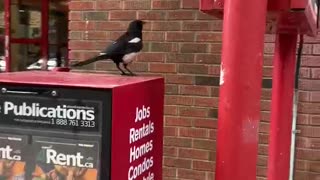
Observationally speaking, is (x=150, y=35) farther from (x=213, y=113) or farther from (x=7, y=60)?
(x=7, y=60)

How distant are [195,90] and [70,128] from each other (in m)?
2.94

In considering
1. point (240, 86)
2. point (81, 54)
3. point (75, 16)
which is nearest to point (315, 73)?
point (81, 54)

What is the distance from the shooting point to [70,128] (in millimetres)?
1835

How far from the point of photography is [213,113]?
463 cm

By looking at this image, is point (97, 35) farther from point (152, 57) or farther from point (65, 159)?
point (65, 159)

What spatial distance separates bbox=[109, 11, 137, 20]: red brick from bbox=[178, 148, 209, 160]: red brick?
4.28ft

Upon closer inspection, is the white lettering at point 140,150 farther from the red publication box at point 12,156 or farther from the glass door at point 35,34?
the glass door at point 35,34

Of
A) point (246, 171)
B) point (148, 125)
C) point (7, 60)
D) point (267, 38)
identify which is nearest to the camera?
point (246, 171)

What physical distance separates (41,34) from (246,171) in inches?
A: 224

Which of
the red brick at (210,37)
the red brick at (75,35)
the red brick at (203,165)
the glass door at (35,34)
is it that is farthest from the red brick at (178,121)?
the glass door at (35,34)

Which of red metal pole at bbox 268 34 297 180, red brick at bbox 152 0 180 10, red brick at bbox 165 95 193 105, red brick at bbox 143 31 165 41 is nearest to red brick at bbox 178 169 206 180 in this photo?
red brick at bbox 165 95 193 105

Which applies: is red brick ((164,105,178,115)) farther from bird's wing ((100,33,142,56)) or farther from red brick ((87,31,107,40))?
bird's wing ((100,33,142,56))

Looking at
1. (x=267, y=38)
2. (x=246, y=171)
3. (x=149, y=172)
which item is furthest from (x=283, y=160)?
(x=267, y=38)

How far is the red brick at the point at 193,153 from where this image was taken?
4.69 m
